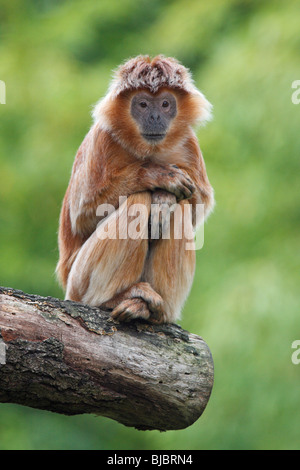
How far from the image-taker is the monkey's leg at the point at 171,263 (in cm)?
621

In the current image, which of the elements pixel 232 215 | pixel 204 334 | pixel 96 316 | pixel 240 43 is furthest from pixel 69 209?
pixel 240 43

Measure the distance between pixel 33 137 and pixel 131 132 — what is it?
20.1 feet

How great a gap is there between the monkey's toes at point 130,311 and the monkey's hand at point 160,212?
57 centimetres

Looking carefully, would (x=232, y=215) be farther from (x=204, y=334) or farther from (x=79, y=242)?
(x=79, y=242)

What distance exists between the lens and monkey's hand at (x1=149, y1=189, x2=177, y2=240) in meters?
6.03

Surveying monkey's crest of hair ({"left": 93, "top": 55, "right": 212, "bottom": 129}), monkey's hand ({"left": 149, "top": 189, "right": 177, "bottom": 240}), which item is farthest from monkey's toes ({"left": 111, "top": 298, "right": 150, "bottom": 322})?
monkey's crest of hair ({"left": 93, "top": 55, "right": 212, "bottom": 129})

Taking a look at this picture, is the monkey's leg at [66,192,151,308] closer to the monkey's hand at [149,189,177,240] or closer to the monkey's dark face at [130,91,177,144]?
the monkey's hand at [149,189,177,240]

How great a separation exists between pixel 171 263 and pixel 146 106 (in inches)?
54.1

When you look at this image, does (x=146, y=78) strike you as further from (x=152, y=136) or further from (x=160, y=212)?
(x=160, y=212)

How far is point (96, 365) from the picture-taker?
5391 mm

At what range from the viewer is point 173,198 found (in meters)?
6.18

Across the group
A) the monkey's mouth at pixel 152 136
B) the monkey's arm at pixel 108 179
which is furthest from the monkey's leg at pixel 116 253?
the monkey's mouth at pixel 152 136

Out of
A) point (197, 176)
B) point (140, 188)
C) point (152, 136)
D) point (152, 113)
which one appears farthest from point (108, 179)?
point (197, 176)

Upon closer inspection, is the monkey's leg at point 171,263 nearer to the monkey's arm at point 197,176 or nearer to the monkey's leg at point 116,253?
the monkey's leg at point 116,253
